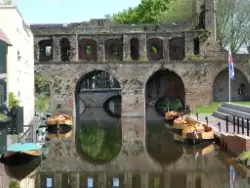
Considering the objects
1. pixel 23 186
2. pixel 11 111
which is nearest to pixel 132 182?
pixel 23 186

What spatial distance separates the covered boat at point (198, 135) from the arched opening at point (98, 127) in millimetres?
3837

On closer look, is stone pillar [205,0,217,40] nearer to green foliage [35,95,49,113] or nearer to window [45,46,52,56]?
window [45,46,52,56]

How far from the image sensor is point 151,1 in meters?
68.4

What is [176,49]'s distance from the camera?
183 ft

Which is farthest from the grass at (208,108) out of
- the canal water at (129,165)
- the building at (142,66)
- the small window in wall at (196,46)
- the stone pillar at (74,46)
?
the stone pillar at (74,46)

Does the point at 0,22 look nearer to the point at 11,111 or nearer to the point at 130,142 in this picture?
the point at 11,111

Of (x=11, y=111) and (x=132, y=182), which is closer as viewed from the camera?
(x=132, y=182)

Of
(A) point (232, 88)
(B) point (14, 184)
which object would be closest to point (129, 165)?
(B) point (14, 184)

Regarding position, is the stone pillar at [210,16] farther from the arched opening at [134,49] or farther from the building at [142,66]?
the arched opening at [134,49]

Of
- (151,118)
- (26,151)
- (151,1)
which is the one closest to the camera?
(26,151)

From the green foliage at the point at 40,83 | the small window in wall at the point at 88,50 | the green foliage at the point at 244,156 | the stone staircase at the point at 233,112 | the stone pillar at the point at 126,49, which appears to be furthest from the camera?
the small window in wall at the point at 88,50

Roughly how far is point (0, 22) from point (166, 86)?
29358 millimetres

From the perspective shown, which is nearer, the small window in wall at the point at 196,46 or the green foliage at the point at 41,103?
the green foliage at the point at 41,103

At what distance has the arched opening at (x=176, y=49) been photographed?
5478 cm
